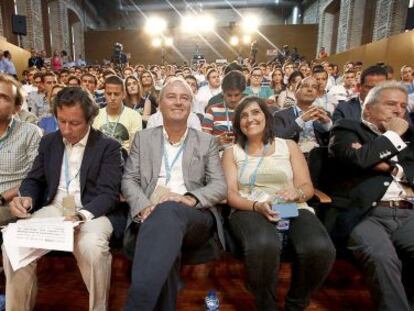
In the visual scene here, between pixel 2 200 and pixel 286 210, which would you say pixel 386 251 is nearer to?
pixel 286 210

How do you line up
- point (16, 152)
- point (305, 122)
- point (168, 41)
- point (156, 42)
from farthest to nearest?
point (168, 41)
point (156, 42)
point (305, 122)
point (16, 152)

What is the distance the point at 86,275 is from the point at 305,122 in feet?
5.75

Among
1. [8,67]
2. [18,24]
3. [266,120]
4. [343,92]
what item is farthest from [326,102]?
[18,24]

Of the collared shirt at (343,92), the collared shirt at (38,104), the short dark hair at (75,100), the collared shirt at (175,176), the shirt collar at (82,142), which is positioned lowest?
the collared shirt at (175,176)

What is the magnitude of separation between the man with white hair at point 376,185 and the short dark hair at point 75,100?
1.26 m

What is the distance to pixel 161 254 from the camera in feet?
4.15

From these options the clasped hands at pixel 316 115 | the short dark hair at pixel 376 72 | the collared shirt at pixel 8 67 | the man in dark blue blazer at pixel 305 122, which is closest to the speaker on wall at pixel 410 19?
the short dark hair at pixel 376 72

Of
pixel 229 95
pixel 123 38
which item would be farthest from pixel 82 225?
pixel 123 38

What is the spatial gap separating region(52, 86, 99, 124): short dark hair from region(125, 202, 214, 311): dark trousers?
0.61 metres

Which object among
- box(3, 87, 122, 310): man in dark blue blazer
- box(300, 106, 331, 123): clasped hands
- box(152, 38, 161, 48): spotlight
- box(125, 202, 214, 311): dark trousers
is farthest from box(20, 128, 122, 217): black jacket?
box(152, 38, 161, 48): spotlight

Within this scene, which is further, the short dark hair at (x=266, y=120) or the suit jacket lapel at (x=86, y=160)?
the short dark hair at (x=266, y=120)

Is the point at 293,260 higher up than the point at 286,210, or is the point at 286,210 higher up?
the point at 286,210

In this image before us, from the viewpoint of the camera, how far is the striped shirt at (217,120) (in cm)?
276

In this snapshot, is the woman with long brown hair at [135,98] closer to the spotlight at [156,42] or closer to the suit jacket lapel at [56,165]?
the suit jacket lapel at [56,165]
